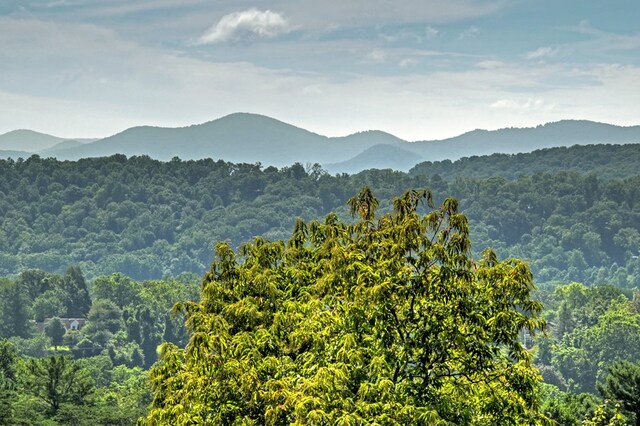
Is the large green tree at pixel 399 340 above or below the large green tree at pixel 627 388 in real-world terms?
above

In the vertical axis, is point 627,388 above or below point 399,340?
below

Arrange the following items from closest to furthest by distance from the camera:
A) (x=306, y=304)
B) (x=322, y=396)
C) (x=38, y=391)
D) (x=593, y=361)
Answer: (x=322, y=396) < (x=306, y=304) < (x=38, y=391) < (x=593, y=361)

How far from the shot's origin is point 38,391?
156 ft

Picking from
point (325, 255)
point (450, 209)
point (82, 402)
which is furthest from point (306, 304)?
point (82, 402)

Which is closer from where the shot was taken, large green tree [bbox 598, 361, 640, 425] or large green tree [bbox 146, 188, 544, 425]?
large green tree [bbox 146, 188, 544, 425]

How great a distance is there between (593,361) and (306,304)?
93652 mm

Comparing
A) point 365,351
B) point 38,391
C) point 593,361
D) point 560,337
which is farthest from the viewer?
point 560,337

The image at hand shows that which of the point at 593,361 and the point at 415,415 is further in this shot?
the point at 593,361

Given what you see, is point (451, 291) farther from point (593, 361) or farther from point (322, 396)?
point (593, 361)

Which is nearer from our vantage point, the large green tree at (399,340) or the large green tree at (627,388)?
the large green tree at (399,340)

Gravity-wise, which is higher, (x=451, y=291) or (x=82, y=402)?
(x=451, y=291)

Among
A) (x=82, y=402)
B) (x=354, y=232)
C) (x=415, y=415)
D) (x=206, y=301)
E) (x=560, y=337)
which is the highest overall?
(x=354, y=232)

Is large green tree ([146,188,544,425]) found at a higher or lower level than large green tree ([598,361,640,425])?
higher

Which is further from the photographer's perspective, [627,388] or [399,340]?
[627,388]
